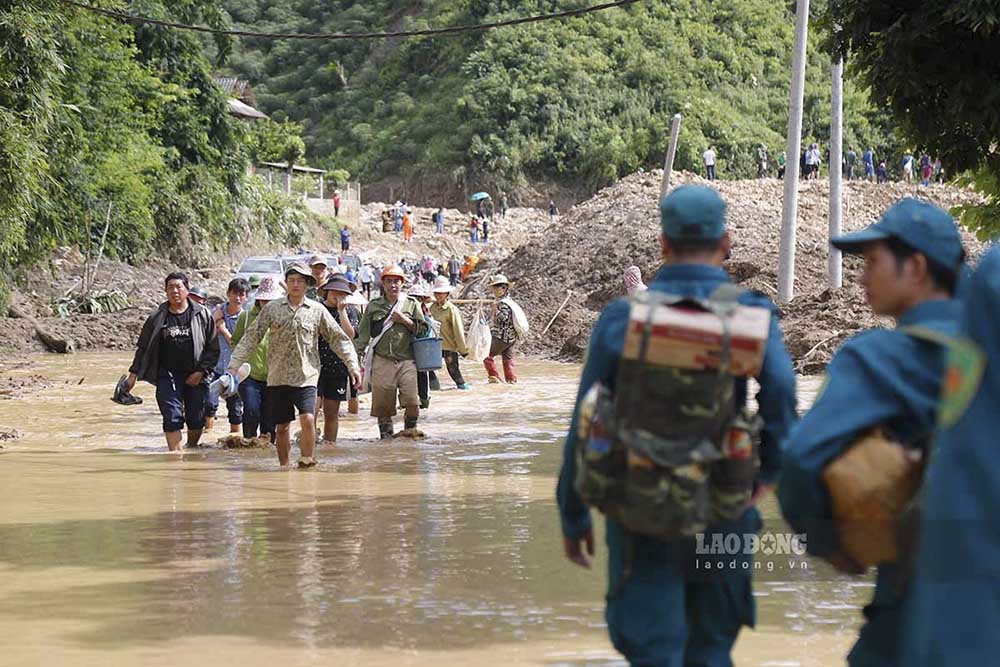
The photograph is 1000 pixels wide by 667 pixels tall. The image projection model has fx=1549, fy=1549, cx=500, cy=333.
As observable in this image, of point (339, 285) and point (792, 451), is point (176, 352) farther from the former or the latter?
point (792, 451)

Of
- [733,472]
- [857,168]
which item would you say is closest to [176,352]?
[733,472]

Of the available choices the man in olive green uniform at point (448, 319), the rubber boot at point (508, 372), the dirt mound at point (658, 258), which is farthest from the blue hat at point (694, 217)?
the dirt mound at point (658, 258)

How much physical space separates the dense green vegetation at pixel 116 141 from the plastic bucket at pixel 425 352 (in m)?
7.47

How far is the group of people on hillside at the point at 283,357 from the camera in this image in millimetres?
13250

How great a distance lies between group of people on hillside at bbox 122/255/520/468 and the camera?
43.5 ft

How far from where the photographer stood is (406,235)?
71.4 metres

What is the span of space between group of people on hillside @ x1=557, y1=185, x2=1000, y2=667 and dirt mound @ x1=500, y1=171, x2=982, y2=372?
20.5 meters

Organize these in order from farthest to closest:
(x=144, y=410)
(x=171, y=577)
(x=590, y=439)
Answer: (x=144, y=410)
(x=171, y=577)
(x=590, y=439)

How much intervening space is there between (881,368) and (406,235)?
6807cm

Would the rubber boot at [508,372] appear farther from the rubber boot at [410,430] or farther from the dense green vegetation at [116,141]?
the rubber boot at [410,430]

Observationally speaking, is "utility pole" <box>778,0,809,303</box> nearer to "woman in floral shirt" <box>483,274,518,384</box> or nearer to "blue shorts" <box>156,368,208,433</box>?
"woman in floral shirt" <box>483,274,518,384</box>

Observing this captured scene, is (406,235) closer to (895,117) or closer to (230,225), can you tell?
(230,225)

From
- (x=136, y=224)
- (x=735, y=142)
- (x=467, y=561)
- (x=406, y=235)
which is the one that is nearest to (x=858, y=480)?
(x=467, y=561)

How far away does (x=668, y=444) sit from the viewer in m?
4.19
